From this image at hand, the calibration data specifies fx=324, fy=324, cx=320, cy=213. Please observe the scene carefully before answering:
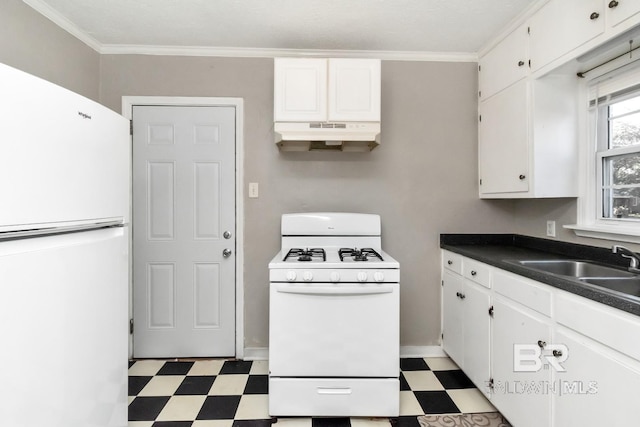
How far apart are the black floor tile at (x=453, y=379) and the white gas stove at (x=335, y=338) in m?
0.59

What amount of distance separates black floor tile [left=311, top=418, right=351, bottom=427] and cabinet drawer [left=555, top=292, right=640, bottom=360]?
3.91 ft

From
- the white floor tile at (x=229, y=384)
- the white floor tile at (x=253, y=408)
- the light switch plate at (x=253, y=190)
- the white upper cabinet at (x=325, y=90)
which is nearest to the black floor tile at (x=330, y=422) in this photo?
the white floor tile at (x=253, y=408)

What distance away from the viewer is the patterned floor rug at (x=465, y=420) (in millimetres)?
1755

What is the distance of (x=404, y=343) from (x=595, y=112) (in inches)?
78.0

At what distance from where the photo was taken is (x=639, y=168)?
1.71 meters

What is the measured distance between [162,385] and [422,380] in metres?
1.74

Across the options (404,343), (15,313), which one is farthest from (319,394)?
(15,313)

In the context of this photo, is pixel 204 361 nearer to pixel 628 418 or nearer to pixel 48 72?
pixel 48 72

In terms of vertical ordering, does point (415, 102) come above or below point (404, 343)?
above

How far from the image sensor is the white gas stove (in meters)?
1.75

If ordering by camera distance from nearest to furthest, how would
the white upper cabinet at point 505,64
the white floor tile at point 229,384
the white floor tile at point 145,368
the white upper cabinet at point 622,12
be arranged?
the white upper cabinet at point 622,12 → the white upper cabinet at point 505,64 → the white floor tile at point 229,384 → the white floor tile at point 145,368

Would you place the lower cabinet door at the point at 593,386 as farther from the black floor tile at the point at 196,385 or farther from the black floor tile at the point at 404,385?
the black floor tile at the point at 196,385

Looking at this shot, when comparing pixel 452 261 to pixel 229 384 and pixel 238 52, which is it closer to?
pixel 229 384

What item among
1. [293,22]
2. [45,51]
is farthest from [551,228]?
[45,51]
